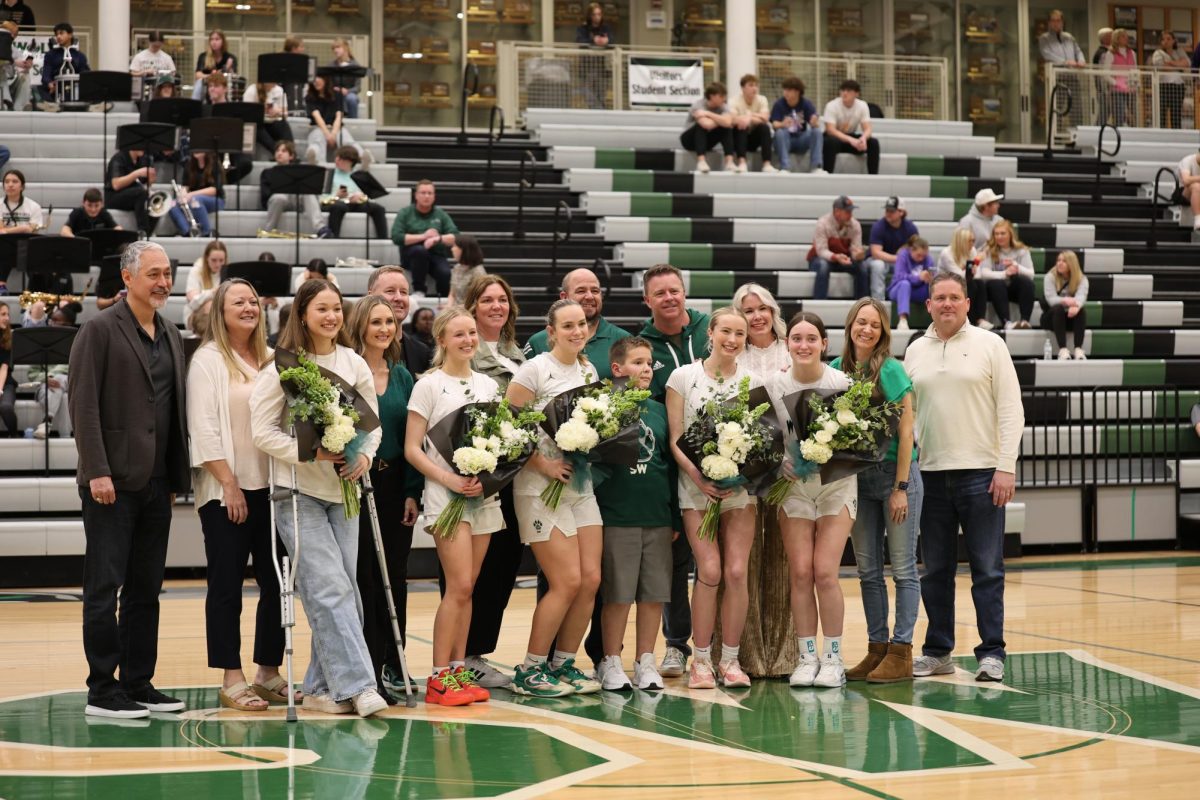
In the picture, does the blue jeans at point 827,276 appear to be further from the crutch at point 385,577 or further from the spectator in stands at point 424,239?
the crutch at point 385,577

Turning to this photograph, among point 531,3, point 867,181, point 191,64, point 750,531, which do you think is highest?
point 531,3

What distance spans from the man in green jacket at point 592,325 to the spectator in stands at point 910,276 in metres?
7.40

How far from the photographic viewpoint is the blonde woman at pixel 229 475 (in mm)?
5750

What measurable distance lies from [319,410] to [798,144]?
11.8 m

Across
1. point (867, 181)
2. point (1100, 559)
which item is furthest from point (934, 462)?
point (867, 181)

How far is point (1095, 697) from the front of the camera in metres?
6.02

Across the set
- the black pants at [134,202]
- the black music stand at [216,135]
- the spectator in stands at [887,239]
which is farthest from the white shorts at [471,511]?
the spectator in stands at [887,239]

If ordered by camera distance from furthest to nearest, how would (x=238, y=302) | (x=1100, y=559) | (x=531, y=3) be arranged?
(x=531, y=3)
(x=1100, y=559)
(x=238, y=302)

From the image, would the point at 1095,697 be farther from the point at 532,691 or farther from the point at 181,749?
the point at 181,749

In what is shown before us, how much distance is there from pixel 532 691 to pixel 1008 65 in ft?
58.0

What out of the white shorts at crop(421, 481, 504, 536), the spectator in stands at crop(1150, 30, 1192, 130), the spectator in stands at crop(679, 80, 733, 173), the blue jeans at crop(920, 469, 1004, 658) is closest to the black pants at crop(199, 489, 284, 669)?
the white shorts at crop(421, 481, 504, 536)

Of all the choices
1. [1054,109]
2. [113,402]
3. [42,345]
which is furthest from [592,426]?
[1054,109]

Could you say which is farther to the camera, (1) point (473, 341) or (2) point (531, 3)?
(2) point (531, 3)

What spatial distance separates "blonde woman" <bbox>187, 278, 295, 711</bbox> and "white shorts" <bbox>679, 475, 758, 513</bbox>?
5.62 ft
